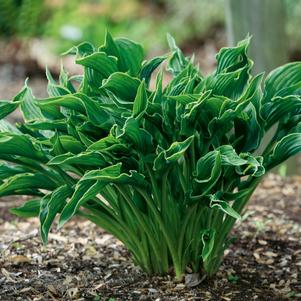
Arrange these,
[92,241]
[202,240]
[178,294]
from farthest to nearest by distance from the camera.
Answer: [92,241] < [178,294] < [202,240]

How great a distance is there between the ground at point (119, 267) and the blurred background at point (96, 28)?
638cm

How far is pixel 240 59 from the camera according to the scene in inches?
123

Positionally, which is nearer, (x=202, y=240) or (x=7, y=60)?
(x=202, y=240)

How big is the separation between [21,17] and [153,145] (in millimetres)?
9761

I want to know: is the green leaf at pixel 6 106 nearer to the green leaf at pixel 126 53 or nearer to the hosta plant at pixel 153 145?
the hosta plant at pixel 153 145

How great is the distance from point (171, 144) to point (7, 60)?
921cm

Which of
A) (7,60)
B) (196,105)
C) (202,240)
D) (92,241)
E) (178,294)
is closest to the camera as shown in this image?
(196,105)

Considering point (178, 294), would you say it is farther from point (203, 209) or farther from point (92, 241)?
point (92, 241)

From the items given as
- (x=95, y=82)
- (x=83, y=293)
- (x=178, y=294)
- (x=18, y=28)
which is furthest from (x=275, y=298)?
(x=18, y=28)

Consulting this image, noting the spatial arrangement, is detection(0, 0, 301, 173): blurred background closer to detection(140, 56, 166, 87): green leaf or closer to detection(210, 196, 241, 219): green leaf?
detection(140, 56, 166, 87): green leaf

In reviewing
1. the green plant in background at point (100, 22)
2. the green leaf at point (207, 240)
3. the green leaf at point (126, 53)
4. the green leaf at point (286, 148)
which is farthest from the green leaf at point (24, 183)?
the green plant in background at point (100, 22)

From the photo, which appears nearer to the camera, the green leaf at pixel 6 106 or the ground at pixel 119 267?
the green leaf at pixel 6 106

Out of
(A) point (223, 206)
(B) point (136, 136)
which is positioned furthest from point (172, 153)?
(A) point (223, 206)

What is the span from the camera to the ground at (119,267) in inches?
126
